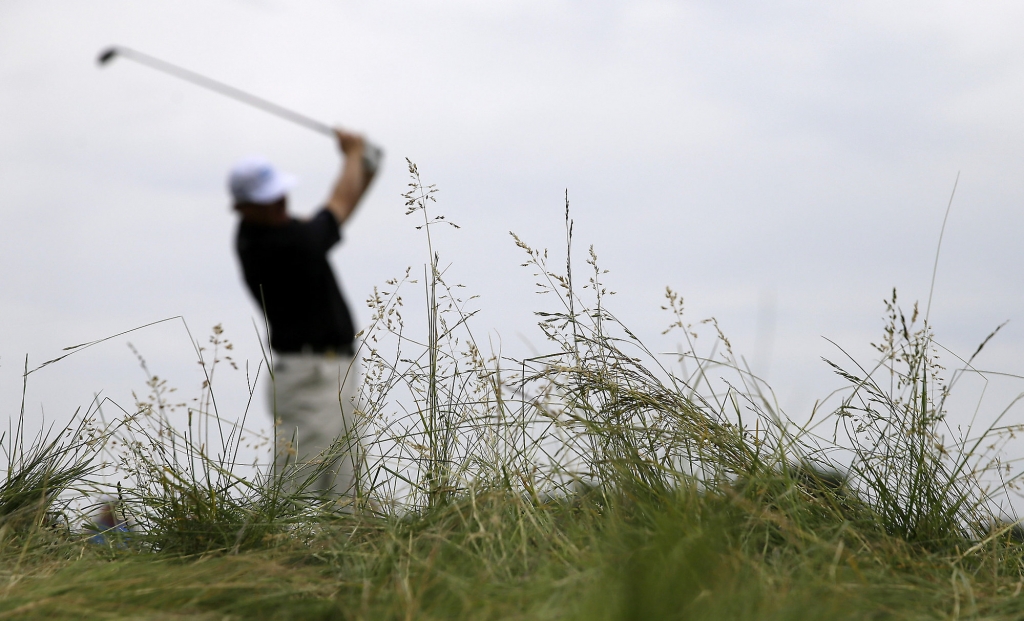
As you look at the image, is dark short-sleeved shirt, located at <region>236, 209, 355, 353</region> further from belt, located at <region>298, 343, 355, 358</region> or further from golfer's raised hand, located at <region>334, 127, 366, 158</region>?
golfer's raised hand, located at <region>334, 127, 366, 158</region>

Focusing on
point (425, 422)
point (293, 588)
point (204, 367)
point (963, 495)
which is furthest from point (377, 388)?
point (963, 495)

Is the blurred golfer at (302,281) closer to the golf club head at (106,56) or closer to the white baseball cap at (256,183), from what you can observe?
the white baseball cap at (256,183)

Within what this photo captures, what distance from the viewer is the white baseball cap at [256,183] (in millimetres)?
3520

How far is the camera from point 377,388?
8.42 feet

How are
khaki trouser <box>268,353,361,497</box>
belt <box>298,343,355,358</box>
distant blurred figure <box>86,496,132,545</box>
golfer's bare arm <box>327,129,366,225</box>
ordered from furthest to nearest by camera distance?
golfer's bare arm <box>327,129,366,225</box> < belt <box>298,343,355,358</box> < khaki trouser <box>268,353,361,497</box> < distant blurred figure <box>86,496,132,545</box>

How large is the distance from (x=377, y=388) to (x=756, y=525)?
1181 millimetres

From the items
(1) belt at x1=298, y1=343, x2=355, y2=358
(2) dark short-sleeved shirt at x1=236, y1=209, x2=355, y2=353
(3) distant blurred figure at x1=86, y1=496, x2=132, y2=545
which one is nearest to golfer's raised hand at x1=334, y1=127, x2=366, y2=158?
(2) dark short-sleeved shirt at x1=236, y1=209, x2=355, y2=353

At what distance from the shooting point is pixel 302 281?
11.4ft

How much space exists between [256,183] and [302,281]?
0.46 metres

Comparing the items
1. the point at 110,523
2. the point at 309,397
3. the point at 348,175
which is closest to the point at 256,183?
the point at 348,175

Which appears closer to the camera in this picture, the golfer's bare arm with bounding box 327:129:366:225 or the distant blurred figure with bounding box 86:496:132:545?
the distant blurred figure with bounding box 86:496:132:545

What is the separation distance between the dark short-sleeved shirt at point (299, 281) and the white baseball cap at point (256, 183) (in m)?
0.13

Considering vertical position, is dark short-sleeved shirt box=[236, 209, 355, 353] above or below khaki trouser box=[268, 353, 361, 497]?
above

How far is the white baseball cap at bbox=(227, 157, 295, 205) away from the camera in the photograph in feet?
11.5
